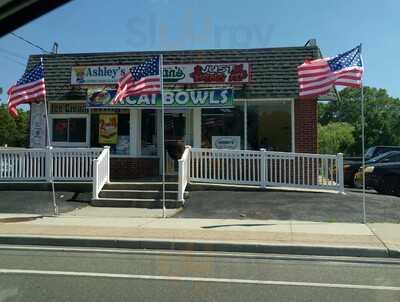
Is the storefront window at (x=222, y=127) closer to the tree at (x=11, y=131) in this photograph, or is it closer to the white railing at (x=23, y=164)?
the white railing at (x=23, y=164)

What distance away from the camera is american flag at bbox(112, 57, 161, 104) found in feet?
47.0

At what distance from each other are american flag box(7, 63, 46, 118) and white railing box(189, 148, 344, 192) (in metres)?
4.44

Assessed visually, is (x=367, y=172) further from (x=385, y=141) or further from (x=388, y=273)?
(x=385, y=141)

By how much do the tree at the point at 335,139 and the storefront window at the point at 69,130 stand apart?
69409mm

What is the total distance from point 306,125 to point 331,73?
4.51 metres

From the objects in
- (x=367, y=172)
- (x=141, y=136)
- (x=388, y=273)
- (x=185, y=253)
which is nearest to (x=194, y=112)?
(x=141, y=136)

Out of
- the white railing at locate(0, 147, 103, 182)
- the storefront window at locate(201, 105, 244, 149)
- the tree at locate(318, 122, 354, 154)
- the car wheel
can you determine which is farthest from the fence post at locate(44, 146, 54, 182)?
the tree at locate(318, 122, 354, 154)

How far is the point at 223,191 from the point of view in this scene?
1563 centimetres

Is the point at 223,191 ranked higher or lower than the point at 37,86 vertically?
lower

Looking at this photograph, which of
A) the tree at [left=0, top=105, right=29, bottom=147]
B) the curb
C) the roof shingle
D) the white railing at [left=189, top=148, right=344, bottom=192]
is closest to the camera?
the curb

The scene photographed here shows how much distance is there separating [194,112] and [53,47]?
771 cm

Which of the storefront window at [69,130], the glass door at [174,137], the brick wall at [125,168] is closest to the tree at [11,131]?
the storefront window at [69,130]

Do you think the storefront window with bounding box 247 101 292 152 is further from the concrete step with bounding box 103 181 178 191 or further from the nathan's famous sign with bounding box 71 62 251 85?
the concrete step with bounding box 103 181 178 191

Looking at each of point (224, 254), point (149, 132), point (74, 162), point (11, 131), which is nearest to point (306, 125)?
point (149, 132)
